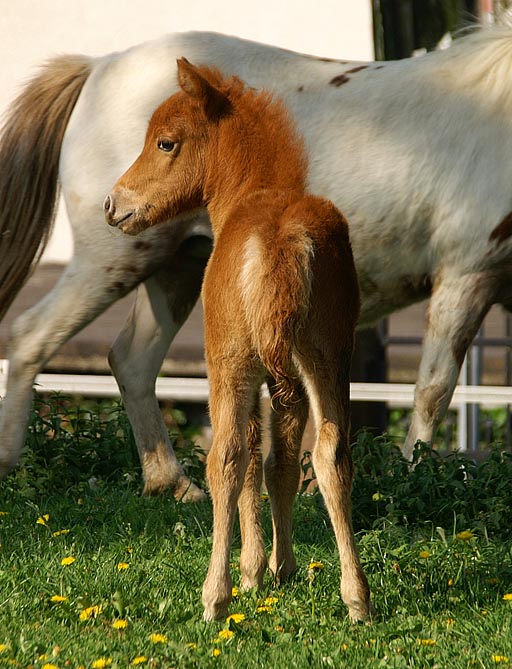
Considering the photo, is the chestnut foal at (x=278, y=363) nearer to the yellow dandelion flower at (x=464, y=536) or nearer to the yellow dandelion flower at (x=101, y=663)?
the yellow dandelion flower at (x=101, y=663)

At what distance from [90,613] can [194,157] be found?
1712mm

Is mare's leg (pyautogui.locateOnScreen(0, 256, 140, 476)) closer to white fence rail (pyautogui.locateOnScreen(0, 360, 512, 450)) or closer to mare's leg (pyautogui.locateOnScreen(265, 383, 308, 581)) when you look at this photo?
white fence rail (pyautogui.locateOnScreen(0, 360, 512, 450))

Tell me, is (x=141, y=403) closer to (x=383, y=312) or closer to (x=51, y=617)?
(x=383, y=312)

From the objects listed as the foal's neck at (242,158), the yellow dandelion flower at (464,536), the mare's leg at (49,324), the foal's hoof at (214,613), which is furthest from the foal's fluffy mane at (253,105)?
the foal's hoof at (214,613)

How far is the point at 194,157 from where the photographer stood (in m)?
4.23

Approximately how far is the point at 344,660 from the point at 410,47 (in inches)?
200

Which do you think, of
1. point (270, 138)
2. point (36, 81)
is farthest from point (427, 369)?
point (36, 81)

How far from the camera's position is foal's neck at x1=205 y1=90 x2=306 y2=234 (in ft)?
13.8

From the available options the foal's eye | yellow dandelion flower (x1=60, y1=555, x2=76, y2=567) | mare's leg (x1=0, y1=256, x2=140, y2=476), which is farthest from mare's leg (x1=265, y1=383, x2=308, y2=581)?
mare's leg (x1=0, y1=256, x2=140, y2=476)

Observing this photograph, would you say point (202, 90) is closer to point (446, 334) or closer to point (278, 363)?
point (278, 363)

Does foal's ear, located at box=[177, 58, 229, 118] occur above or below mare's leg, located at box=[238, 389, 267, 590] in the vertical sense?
above

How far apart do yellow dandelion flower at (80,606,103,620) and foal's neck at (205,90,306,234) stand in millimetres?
1400

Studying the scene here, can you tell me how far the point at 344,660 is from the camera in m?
3.24

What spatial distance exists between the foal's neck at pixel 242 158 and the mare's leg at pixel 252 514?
0.75 metres
